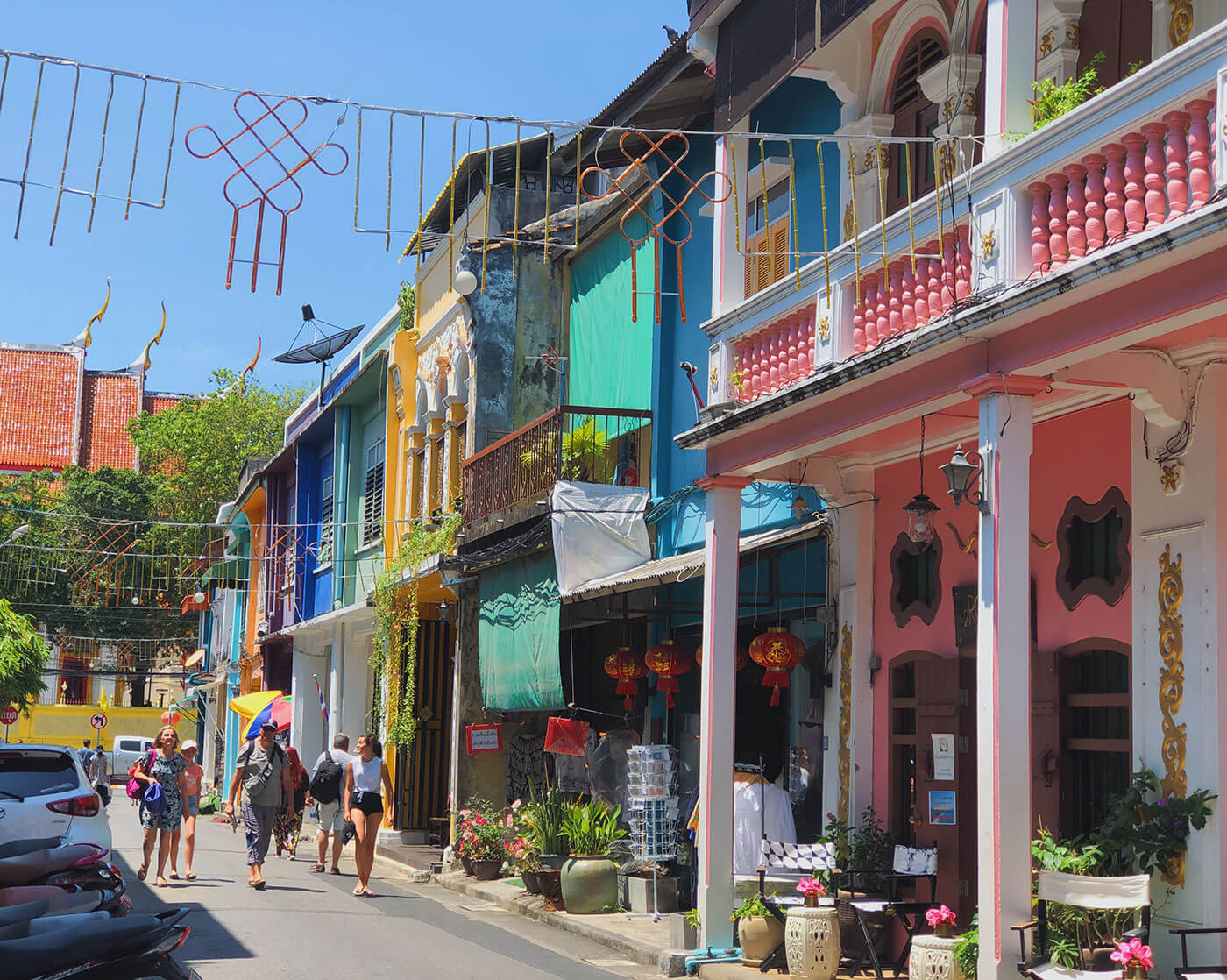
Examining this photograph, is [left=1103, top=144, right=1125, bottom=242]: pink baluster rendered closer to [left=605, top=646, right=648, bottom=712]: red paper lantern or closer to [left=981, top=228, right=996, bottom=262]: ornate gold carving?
[left=981, top=228, right=996, bottom=262]: ornate gold carving

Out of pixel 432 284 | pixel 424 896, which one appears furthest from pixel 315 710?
pixel 424 896

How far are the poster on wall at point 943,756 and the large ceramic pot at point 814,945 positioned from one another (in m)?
1.61

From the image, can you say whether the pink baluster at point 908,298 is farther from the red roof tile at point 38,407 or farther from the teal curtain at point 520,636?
the red roof tile at point 38,407

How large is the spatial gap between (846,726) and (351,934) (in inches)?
181

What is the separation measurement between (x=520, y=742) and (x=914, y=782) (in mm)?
9012

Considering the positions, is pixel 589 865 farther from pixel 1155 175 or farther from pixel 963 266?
pixel 1155 175

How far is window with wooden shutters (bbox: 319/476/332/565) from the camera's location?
3038cm

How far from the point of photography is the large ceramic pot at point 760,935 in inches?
456

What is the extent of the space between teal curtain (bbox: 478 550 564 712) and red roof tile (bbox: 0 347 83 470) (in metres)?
48.7

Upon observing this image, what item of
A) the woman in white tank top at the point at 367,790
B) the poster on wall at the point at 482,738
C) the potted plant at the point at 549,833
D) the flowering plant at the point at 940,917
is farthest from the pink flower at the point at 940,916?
the poster on wall at the point at 482,738

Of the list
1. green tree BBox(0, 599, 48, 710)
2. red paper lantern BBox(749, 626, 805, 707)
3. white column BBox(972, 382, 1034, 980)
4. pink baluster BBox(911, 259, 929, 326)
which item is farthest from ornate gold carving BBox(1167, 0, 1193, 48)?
green tree BBox(0, 599, 48, 710)

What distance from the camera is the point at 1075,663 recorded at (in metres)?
10.8

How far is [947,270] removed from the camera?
961 centimetres

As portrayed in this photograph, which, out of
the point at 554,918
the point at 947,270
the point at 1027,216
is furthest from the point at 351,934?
the point at 1027,216
